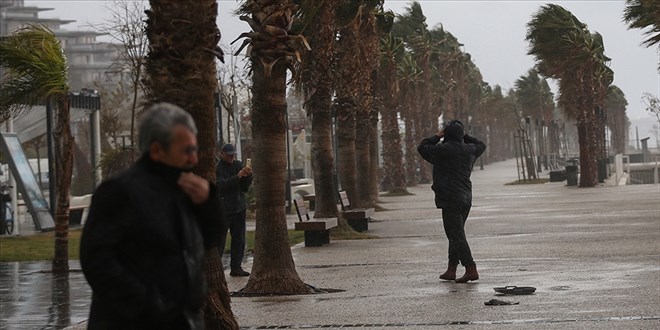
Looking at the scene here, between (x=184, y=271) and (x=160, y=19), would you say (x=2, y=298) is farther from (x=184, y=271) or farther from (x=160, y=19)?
(x=184, y=271)

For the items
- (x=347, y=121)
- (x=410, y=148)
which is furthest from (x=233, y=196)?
(x=410, y=148)

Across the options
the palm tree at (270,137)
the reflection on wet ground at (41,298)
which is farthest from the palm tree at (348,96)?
the palm tree at (270,137)

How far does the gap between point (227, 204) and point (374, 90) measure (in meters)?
21.5

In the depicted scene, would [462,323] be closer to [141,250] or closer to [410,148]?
[141,250]

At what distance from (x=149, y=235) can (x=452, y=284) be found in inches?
380

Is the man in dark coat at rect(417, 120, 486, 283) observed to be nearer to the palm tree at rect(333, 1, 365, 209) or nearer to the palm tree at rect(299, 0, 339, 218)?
the palm tree at rect(299, 0, 339, 218)

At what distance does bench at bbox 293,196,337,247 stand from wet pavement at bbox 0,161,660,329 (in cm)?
22

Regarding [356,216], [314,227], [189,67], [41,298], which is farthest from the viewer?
[356,216]

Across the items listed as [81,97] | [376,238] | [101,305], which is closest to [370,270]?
[376,238]

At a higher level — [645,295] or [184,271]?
[184,271]

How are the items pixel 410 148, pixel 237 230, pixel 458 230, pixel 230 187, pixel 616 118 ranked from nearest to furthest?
pixel 458 230 < pixel 230 187 < pixel 237 230 < pixel 410 148 < pixel 616 118

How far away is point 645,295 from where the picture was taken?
1248 cm

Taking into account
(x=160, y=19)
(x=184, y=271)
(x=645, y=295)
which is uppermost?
(x=160, y=19)

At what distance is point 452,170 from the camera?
14.5 metres
